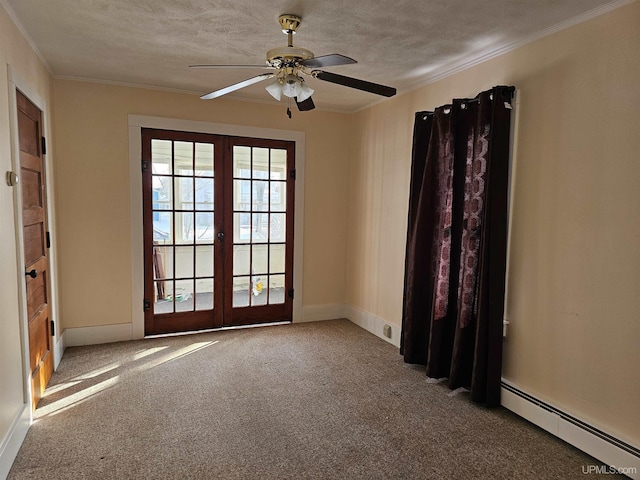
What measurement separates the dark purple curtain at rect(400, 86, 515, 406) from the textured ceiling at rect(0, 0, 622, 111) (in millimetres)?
438

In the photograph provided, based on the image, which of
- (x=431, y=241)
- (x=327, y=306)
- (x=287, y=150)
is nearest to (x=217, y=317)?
(x=327, y=306)

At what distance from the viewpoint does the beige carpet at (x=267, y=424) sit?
2189 millimetres

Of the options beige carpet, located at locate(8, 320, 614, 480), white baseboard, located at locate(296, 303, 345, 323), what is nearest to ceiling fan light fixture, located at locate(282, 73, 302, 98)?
beige carpet, located at locate(8, 320, 614, 480)

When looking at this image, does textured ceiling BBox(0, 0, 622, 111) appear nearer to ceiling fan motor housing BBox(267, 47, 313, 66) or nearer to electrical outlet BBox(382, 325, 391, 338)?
ceiling fan motor housing BBox(267, 47, 313, 66)

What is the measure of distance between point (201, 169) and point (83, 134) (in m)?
1.09

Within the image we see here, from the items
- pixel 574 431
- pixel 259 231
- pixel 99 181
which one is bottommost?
pixel 574 431

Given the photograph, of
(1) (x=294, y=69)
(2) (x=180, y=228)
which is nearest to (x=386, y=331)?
(2) (x=180, y=228)

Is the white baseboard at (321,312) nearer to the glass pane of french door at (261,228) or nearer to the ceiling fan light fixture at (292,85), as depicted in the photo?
the glass pane of french door at (261,228)

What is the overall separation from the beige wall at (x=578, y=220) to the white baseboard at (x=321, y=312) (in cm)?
241

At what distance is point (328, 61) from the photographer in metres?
2.05

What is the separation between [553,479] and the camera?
6.97ft

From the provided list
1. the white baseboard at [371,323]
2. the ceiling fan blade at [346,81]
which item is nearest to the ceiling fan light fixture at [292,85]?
the ceiling fan blade at [346,81]

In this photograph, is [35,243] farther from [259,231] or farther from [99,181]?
[259,231]

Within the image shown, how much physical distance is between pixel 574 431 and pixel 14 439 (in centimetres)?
318
